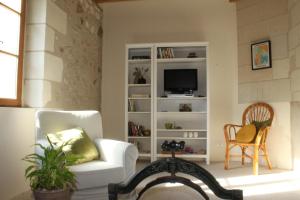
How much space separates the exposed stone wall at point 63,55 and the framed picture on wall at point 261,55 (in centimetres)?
276

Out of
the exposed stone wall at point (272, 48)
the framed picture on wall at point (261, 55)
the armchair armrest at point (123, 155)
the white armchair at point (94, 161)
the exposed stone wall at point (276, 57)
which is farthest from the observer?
the framed picture on wall at point (261, 55)

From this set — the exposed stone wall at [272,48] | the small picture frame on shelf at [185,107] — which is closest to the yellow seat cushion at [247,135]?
the exposed stone wall at [272,48]

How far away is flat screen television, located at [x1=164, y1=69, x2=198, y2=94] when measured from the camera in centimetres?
474

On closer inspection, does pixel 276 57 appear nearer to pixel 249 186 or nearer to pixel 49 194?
pixel 249 186

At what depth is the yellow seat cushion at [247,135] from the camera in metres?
3.82

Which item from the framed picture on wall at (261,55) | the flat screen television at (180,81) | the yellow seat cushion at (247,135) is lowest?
the yellow seat cushion at (247,135)

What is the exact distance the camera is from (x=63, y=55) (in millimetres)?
3682

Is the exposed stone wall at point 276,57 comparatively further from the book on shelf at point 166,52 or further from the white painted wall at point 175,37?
the book on shelf at point 166,52

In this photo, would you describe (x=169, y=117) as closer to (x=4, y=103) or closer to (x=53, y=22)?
(x=53, y=22)

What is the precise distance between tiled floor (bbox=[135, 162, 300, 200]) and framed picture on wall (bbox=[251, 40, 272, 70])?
166cm

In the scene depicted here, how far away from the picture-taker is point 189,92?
15.5ft

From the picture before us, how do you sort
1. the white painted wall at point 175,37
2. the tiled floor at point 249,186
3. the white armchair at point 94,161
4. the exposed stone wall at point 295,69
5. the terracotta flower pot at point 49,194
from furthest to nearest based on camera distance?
the white painted wall at point 175,37
the exposed stone wall at point 295,69
the tiled floor at point 249,186
the white armchair at point 94,161
the terracotta flower pot at point 49,194

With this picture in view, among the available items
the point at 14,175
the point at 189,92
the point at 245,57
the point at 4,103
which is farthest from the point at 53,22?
the point at 245,57

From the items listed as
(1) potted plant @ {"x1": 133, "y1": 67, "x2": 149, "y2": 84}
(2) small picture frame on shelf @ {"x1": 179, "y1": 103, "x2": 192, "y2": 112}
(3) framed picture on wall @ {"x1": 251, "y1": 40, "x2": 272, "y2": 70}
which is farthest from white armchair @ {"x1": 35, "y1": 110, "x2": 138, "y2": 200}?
(3) framed picture on wall @ {"x1": 251, "y1": 40, "x2": 272, "y2": 70}
